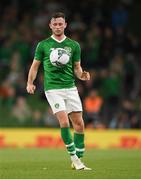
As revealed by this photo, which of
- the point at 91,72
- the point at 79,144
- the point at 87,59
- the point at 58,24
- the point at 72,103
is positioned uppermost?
the point at 58,24

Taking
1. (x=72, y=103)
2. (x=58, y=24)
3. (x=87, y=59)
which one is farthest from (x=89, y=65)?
(x=58, y=24)

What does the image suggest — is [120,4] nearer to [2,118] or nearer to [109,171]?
[2,118]

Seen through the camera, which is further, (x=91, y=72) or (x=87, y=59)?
(x=87, y=59)

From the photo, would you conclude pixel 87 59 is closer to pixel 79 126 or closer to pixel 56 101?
pixel 79 126

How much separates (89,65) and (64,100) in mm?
11860

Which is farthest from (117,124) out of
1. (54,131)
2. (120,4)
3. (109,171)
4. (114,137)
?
Answer: (109,171)

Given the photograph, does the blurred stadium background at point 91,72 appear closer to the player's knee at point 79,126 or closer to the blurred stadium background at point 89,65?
the blurred stadium background at point 89,65

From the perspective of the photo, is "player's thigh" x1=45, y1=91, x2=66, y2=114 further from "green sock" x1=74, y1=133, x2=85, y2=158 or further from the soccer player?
"green sock" x1=74, y1=133, x2=85, y2=158

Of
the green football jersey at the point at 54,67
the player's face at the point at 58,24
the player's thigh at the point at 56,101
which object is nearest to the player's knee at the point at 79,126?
the player's thigh at the point at 56,101

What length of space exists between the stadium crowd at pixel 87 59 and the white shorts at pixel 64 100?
34.3 feet

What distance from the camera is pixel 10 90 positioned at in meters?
23.0

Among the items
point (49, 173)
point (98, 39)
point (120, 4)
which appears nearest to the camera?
point (49, 173)

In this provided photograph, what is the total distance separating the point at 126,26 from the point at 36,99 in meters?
4.24

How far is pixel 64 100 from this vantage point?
1199cm
